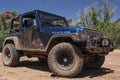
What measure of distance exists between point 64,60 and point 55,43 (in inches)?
26.3

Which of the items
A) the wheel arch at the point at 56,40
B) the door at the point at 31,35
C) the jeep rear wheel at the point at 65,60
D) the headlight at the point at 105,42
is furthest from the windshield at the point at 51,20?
the headlight at the point at 105,42

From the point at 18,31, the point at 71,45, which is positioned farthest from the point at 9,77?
the point at 18,31

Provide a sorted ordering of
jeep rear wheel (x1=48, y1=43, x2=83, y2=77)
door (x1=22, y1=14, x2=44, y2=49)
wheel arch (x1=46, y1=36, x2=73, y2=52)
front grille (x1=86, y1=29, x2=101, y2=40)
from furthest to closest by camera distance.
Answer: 1. door (x1=22, y1=14, x2=44, y2=49)
2. wheel arch (x1=46, y1=36, x2=73, y2=52)
3. front grille (x1=86, y1=29, x2=101, y2=40)
4. jeep rear wheel (x1=48, y1=43, x2=83, y2=77)

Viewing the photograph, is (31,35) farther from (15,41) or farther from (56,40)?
(56,40)

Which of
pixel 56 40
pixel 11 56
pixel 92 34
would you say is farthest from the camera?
pixel 11 56

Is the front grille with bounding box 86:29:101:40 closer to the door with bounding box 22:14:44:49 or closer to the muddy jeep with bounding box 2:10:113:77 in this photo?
the muddy jeep with bounding box 2:10:113:77

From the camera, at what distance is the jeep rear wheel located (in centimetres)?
687

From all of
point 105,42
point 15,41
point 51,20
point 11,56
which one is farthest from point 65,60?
point 11,56

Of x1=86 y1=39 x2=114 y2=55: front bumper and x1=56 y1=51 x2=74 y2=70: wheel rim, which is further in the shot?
x1=56 y1=51 x2=74 y2=70: wheel rim

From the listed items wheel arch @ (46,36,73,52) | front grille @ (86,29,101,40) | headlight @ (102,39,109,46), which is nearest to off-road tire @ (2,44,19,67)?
wheel arch @ (46,36,73,52)

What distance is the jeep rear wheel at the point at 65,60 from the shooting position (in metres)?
6.87

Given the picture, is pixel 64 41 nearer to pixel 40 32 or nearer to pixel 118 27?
pixel 40 32

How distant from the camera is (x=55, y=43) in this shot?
755cm

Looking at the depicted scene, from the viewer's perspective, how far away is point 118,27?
2580 cm
